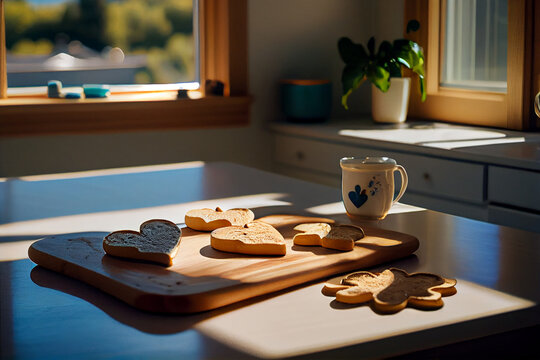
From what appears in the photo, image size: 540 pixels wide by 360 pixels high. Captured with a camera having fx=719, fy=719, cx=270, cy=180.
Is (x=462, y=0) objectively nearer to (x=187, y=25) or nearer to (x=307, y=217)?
(x=187, y=25)

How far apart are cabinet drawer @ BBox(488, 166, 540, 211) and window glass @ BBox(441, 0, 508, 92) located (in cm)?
80

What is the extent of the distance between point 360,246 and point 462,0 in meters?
2.20

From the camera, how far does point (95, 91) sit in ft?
9.43

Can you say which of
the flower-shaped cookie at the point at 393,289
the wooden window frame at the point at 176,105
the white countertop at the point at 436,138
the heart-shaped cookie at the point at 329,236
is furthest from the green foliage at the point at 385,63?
the flower-shaped cookie at the point at 393,289

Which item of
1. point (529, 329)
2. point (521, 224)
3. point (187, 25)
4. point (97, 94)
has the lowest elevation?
point (521, 224)

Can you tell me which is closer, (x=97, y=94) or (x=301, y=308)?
(x=301, y=308)

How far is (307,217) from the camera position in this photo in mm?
1151

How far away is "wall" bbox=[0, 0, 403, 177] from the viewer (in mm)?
2871

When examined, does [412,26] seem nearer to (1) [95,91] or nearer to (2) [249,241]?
(1) [95,91]

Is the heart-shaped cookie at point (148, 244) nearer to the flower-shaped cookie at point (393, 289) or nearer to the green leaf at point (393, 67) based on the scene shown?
the flower-shaped cookie at point (393, 289)

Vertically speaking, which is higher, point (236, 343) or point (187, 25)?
point (187, 25)

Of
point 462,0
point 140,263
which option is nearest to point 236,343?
point 140,263

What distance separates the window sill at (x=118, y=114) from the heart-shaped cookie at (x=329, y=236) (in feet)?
6.32

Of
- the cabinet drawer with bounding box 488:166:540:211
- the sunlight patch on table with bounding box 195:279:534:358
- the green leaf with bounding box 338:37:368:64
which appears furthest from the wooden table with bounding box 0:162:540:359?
the green leaf with bounding box 338:37:368:64
